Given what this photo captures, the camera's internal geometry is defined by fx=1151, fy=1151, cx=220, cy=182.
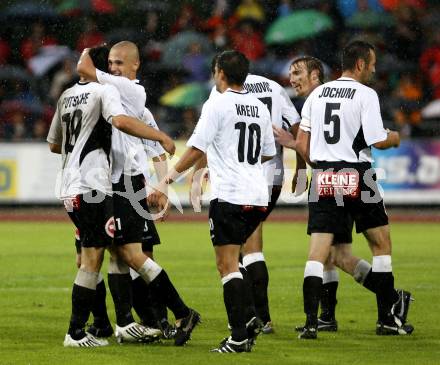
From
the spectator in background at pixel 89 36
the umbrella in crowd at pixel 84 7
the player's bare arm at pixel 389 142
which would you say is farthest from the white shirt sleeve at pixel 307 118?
the umbrella in crowd at pixel 84 7

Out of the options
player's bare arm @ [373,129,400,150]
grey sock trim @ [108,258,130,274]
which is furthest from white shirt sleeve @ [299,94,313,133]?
grey sock trim @ [108,258,130,274]

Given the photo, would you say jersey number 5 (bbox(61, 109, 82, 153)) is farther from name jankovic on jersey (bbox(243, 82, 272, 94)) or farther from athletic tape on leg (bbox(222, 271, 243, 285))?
name jankovic on jersey (bbox(243, 82, 272, 94))

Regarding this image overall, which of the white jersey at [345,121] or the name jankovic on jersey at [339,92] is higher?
the name jankovic on jersey at [339,92]

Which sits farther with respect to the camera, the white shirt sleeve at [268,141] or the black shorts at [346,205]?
the black shorts at [346,205]

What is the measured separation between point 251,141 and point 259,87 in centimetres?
158

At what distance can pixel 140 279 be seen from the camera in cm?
893

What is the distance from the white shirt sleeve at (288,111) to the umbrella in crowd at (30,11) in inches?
636

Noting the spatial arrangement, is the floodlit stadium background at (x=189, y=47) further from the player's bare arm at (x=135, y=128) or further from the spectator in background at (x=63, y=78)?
the player's bare arm at (x=135, y=128)

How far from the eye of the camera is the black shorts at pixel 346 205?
8781 millimetres

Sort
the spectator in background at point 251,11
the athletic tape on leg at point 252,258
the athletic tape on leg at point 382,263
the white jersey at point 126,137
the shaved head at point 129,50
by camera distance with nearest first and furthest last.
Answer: the white jersey at point 126,137
the shaved head at point 129,50
the athletic tape on leg at point 382,263
the athletic tape on leg at point 252,258
the spectator in background at point 251,11

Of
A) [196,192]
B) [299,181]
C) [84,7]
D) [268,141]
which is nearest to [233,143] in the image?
[268,141]

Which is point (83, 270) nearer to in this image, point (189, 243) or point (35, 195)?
point (189, 243)

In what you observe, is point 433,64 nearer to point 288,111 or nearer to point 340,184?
point 288,111

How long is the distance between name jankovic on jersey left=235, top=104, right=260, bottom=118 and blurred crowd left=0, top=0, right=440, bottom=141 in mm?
14668
